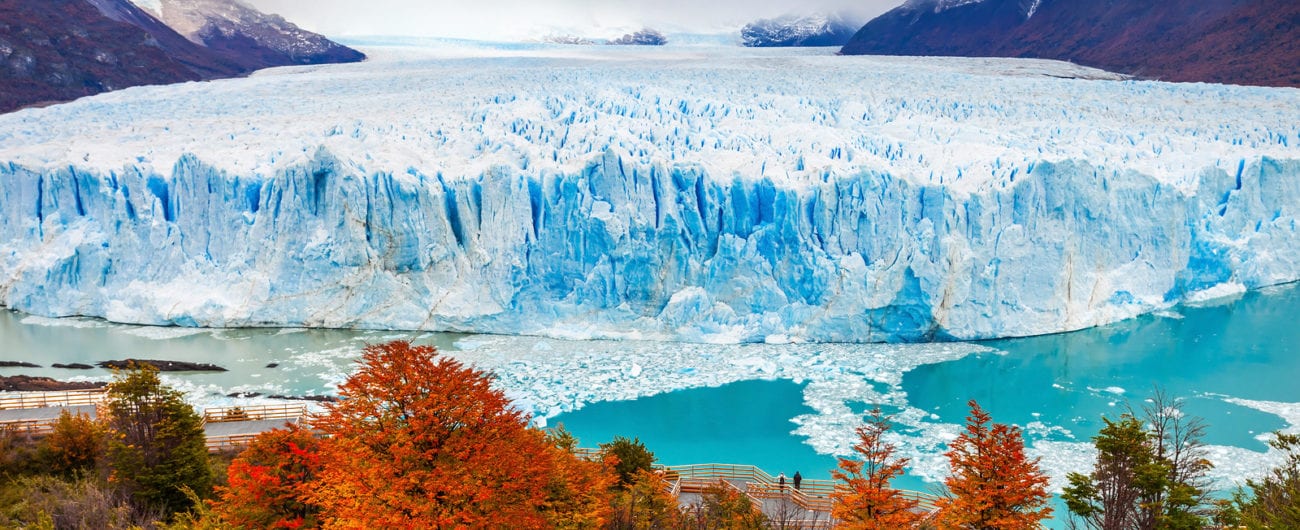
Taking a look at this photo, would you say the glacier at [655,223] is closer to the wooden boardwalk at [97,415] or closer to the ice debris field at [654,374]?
the ice debris field at [654,374]

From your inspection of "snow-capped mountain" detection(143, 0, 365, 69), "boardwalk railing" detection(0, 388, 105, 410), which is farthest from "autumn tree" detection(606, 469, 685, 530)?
"snow-capped mountain" detection(143, 0, 365, 69)

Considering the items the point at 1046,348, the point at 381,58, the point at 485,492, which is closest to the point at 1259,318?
the point at 1046,348

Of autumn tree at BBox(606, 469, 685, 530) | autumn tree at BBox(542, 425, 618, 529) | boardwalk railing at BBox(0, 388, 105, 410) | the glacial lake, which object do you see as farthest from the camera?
the glacial lake

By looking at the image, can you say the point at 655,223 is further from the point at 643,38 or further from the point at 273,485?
the point at 643,38

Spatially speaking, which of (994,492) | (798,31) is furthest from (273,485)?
(798,31)

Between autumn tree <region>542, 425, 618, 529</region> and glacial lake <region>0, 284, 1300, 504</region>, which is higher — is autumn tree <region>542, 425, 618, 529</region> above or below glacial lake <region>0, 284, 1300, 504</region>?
below

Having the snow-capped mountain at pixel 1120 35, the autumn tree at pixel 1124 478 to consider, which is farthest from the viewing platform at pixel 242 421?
the snow-capped mountain at pixel 1120 35

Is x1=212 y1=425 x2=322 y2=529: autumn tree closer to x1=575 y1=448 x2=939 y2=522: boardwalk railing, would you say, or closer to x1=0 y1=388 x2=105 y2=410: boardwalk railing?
x1=575 y1=448 x2=939 y2=522: boardwalk railing
